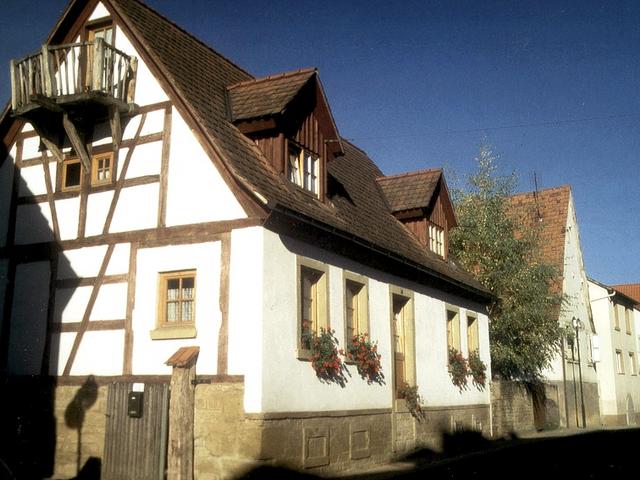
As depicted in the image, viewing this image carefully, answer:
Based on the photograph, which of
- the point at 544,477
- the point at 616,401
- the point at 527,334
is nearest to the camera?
the point at 544,477

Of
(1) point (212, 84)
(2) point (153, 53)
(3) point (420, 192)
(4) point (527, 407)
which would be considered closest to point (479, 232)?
(3) point (420, 192)

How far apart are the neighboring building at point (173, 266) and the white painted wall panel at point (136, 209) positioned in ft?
0.11

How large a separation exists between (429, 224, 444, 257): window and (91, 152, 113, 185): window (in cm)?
970

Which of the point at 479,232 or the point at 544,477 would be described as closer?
the point at 544,477

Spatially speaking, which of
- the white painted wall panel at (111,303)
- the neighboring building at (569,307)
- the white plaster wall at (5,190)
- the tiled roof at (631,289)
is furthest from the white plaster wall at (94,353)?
the tiled roof at (631,289)

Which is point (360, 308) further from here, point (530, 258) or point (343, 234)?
point (530, 258)

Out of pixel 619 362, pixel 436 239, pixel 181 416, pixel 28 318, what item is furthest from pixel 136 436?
pixel 619 362

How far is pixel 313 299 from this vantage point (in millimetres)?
14062

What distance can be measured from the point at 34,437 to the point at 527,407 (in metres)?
17.1

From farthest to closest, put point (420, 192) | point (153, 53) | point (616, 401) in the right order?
point (616, 401)
point (420, 192)
point (153, 53)

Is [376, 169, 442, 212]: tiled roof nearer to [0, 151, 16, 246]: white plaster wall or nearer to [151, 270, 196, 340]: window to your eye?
[151, 270, 196, 340]: window

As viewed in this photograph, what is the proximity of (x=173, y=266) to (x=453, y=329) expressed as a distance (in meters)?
9.88

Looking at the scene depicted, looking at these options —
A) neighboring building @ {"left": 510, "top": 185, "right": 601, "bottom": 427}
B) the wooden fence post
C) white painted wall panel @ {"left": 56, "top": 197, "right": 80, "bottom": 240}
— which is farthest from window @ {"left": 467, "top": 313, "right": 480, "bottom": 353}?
white painted wall panel @ {"left": 56, "top": 197, "right": 80, "bottom": 240}

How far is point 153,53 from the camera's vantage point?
13797 millimetres
